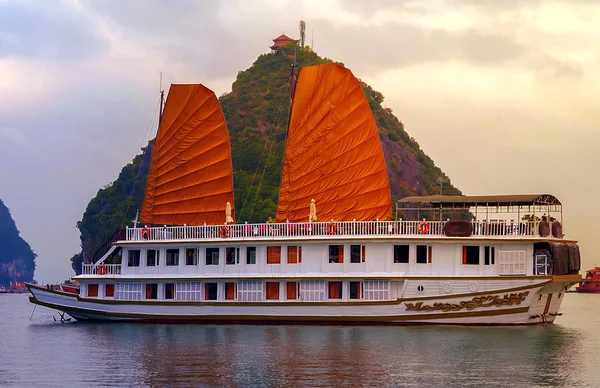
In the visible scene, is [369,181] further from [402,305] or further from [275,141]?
[275,141]

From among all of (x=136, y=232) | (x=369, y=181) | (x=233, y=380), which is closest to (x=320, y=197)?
(x=369, y=181)

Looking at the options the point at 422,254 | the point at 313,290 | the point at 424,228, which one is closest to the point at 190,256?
the point at 313,290

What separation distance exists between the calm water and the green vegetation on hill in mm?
33135

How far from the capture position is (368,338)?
87.0 feet

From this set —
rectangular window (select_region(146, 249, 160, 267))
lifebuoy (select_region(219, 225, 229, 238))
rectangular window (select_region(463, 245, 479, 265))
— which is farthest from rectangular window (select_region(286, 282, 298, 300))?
rectangular window (select_region(463, 245, 479, 265))

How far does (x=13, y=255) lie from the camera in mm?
135375

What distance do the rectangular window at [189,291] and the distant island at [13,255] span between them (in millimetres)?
104455

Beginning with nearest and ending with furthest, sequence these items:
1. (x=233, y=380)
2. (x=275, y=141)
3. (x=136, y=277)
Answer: (x=233, y=380), (x=136, y=277), (x=275, y=141)

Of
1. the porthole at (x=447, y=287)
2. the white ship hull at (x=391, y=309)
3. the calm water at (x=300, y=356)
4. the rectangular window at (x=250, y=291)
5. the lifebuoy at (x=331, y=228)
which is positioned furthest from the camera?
the rectangular window at (x=250, y=291)

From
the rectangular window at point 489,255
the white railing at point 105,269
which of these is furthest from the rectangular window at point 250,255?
the rectangular window at point 489,255

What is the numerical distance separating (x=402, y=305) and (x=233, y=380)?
9.78 metres

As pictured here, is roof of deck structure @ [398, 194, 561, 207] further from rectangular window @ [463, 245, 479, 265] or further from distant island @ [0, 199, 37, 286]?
distant island @ [0, 199, 37, 286]

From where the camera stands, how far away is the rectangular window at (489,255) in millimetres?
28938

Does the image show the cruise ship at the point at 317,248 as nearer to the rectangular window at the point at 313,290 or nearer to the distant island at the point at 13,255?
the rectangular window at the point at 313,290
